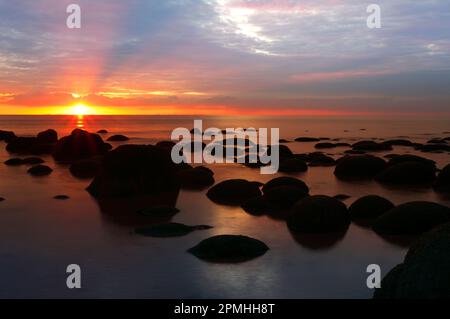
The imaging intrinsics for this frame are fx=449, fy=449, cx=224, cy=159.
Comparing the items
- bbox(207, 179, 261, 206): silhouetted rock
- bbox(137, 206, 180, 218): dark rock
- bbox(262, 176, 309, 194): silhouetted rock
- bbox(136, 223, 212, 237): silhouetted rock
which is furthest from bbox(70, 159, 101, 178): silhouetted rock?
bbox(136, 223, 212, 237): silhouetted rock

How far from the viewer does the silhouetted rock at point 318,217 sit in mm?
21016

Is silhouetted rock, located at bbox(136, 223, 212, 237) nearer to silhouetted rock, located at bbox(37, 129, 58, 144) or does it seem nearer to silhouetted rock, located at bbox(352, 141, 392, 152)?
silhouetted rock, located at bbox(352, 141, 392, 152)

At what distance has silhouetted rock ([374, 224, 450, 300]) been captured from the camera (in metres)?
9.63

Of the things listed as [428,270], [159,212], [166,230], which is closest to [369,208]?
[166,230]

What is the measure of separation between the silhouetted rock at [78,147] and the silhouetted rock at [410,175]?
36.6m

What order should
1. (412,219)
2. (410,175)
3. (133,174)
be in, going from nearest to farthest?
1. (412,219)
2. (133,174)
3. (410,175)

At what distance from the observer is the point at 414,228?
2014cm

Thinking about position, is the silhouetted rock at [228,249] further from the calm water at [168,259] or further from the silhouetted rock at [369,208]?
the silhouetted rock at [369,208]

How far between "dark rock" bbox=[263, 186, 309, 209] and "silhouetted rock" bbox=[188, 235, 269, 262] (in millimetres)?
8104

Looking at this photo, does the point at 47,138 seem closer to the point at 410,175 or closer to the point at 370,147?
the point at 370,147

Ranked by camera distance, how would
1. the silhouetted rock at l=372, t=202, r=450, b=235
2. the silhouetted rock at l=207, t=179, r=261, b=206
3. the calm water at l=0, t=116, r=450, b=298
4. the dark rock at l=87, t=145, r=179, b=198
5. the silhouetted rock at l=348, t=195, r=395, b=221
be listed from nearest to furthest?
the calm water at l=0, t=116, r=450, b=298 → the silhouetted rock at l=372, t=202, r=450, b=235 → the silhouetted rock at l=348, t=195, r=395, b=221 → the silhouetted rock at l=207, t=179, r=261, b=206 → the dark rock at l=87, t=145, r=179, b=198

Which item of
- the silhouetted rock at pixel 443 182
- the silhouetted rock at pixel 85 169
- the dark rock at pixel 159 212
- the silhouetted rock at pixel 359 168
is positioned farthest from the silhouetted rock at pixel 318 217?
the silhouetted rock at pixel 85 169

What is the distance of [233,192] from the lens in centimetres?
2973

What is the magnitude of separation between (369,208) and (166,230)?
35.3 feet
